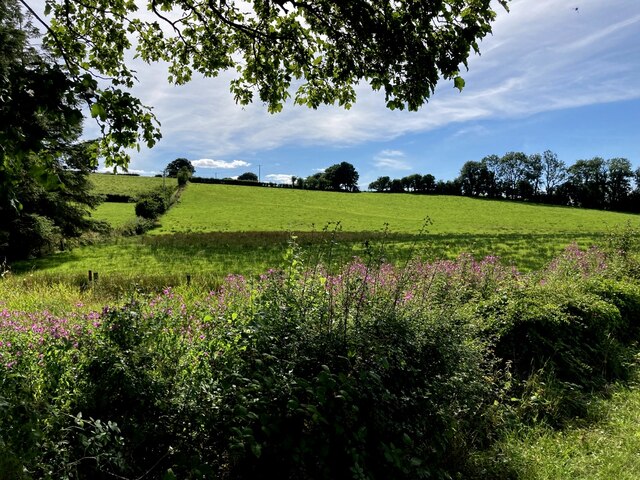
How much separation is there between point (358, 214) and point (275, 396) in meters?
61.1

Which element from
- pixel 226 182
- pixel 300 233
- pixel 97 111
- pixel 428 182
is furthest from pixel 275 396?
pixel 428 182

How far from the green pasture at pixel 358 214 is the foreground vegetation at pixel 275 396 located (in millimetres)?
34005

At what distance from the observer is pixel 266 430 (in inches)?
115

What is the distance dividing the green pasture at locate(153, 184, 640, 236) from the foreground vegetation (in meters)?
34.0

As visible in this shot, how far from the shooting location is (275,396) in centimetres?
322

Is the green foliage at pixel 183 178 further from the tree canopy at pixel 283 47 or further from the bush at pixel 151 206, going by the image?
the tree canopy at pixel 283 47

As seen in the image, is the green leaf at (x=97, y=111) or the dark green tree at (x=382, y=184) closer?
the green leaf at (x=97, y=111)

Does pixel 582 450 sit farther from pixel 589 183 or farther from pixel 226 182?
pixel 589 183

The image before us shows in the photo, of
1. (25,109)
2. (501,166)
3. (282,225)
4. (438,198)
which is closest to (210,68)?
(25,109)

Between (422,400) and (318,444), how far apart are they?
1.27m

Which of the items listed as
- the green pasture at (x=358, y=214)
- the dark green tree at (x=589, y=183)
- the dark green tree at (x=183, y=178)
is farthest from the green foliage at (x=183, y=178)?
the dark green tree at (x=589, y=183)

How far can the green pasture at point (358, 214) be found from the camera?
4900 cm

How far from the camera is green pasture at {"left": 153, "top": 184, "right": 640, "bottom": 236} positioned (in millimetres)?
49000

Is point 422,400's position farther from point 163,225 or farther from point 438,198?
point 438,198
